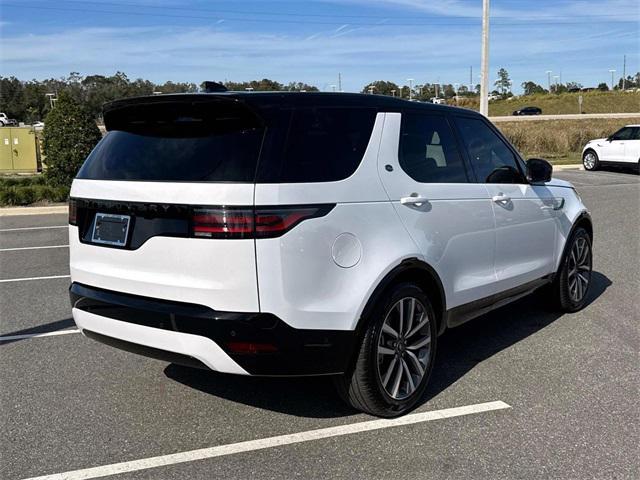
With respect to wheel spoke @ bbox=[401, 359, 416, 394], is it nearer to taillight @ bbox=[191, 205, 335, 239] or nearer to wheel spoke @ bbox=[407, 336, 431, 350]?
wheel spoke @ bbox=[407, 336, 431, 350]

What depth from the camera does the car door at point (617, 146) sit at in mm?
21859

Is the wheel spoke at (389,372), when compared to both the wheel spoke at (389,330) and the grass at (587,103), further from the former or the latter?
the grass at (587,103)

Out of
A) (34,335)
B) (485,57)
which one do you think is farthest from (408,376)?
(485,57)

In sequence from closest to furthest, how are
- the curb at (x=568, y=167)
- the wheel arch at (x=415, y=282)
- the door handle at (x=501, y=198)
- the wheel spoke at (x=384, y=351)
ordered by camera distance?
the wheel arch at (x=415, y=282), the wheel spoke at (x=384, y=351), the door handle at (x=501, y=198), the curb at (x=568, y=167)

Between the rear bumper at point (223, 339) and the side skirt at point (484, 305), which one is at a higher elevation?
the rear bumper at point (223, 339)

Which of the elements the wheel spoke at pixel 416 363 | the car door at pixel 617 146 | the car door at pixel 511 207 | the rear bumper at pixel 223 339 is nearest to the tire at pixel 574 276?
the car door at pixel 511 207

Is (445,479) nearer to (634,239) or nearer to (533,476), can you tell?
(533,476)

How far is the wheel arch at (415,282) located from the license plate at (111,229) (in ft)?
4.57

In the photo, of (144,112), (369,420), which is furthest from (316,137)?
(369,420)

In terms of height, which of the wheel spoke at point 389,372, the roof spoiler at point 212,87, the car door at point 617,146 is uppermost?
the roof spoiler at point 212,87

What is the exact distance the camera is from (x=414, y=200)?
3812 millimetres

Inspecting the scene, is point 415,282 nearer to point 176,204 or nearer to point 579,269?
point 176,204

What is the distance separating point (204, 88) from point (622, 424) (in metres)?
3.19

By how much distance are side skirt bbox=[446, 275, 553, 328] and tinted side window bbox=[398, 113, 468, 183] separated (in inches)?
35.1
